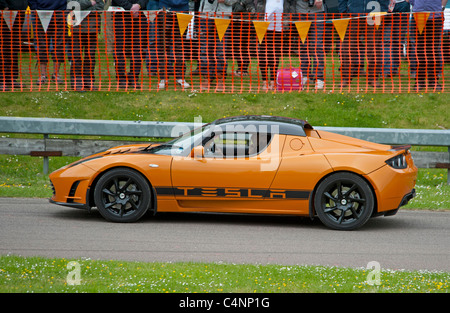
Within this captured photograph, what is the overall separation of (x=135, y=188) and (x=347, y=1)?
9.26 metres

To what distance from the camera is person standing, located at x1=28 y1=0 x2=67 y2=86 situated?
15.0 metres

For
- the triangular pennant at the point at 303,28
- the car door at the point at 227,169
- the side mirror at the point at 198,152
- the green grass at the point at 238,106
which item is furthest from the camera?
the triangular pennant at the point at 303,28

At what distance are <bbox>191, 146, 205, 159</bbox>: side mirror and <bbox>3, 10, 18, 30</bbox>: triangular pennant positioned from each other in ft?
25.1

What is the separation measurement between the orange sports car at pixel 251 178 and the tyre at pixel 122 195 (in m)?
0.01

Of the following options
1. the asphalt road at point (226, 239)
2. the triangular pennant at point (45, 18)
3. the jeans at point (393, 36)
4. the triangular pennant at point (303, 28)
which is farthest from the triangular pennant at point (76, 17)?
the jeans at point (393, 36)

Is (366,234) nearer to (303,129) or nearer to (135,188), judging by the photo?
(303,129)

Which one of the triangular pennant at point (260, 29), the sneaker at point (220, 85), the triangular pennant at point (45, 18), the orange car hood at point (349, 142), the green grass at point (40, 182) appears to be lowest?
the green grass at point (40, 182)

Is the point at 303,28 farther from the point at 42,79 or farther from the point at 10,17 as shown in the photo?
the point at 10,17

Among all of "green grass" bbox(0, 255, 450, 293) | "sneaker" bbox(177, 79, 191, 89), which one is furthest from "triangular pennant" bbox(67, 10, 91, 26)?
"green grass" bbox(0, 255, 450, 293)

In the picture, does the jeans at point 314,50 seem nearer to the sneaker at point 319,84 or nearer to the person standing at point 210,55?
the sneaker at point 319,84

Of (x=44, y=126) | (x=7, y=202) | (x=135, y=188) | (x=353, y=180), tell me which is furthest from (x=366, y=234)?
(x=44, y=126)

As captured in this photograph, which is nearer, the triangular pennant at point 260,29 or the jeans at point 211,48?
the triangular pennant at point 260,29

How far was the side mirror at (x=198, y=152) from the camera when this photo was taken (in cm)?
898

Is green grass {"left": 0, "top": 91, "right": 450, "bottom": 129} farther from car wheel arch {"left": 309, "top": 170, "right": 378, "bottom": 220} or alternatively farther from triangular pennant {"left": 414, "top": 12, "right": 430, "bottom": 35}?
car wheel arch {"left": 309, "top": 170, "right": 378, "bottom": 220}
